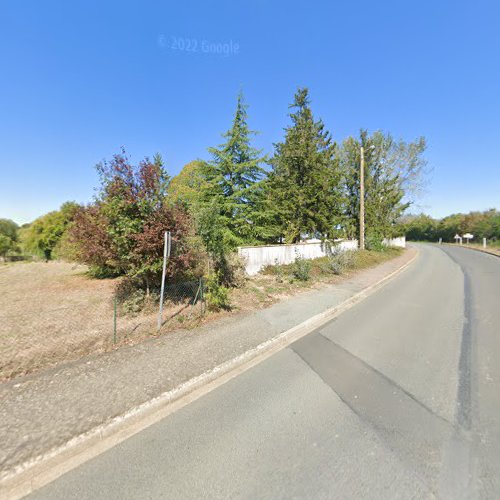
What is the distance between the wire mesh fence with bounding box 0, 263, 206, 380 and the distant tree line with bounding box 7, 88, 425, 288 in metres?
1.05

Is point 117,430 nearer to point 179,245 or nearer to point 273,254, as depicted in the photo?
point 179,245

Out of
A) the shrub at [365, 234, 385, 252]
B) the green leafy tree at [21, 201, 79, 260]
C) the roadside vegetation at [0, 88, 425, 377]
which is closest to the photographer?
the roadside vegetation at [0, 88, 425, 377]

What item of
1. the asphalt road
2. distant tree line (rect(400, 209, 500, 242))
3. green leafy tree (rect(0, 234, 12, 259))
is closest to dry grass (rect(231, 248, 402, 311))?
the asphalt road

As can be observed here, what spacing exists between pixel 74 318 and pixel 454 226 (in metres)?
62.1

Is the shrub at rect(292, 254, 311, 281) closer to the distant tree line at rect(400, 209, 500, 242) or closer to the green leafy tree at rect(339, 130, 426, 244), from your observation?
the green leafy tree at rect(339, 130, 426, 244)

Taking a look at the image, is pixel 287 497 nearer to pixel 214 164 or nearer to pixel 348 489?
pixel 348 489

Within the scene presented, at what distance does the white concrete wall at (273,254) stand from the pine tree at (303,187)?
1.23 metres

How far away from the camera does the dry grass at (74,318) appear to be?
14.9ft

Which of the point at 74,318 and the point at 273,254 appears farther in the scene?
the point at 273,254

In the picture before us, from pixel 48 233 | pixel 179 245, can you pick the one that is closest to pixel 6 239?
pixel 48 233

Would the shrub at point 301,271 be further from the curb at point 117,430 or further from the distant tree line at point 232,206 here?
the curb at point 117,430

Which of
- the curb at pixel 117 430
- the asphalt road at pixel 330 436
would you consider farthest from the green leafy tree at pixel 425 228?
the curb at pixel 117 430

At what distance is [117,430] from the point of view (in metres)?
2.86

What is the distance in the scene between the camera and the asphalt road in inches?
84.4
